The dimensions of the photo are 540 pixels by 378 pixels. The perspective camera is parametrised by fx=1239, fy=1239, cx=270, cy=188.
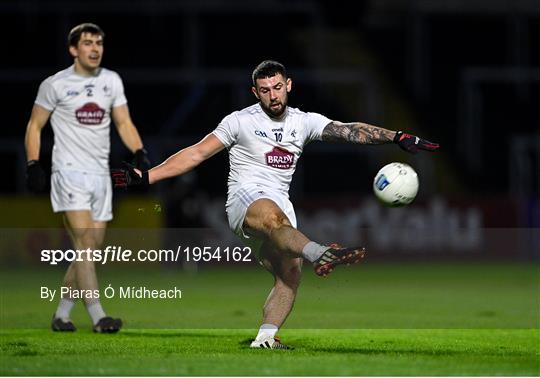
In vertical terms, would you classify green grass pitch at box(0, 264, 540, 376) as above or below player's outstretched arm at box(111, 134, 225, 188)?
Answer: below

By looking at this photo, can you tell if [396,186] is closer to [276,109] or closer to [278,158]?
[278,158]

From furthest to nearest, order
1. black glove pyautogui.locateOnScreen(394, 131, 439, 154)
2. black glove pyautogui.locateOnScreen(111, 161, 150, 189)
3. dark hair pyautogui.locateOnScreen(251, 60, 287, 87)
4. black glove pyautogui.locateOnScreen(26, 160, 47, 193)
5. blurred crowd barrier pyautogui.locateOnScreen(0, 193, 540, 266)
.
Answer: blurred crowd barrier pyautogui.locateOnScreen(0, 193, 540, 266)
black glove pyautogui.locateOnScreen(26, 160, 47, 193)
dark hair pyautogui.locateOnScreen(251, 60, 287, 87)
black glove pyautogui.locateOnScreen(111, 161, 150, 189)
black glove pyautogui.locateOnScreen(394, 131, 439, 154)

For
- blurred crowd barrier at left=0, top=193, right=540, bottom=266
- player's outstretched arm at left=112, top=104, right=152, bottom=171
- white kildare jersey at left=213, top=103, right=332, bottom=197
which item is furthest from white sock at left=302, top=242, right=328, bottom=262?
blurred crowd barrier at left=0, top=193, right=540, bottom=266

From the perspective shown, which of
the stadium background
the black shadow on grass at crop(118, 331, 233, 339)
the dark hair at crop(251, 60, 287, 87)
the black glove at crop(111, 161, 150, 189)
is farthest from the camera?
the stadium background

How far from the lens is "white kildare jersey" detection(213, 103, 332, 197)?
29.9 feet

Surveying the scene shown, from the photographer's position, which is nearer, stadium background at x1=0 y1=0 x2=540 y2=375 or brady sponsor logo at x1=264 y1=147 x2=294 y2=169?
brady sponsor logo at x1=264 y1=147 x2=294 y2=169

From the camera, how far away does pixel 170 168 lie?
9039 mm

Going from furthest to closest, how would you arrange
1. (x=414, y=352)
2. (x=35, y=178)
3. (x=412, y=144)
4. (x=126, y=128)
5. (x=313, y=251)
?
(x=126, y=128) < (x=35, y=178) < (x=414, y=352) < (x=412, y=144) < (x=313, y=251)

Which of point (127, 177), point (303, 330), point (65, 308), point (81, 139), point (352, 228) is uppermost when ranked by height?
point (81, 139)

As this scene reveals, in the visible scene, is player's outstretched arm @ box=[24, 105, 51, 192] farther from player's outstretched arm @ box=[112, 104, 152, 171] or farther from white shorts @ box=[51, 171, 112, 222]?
player's outstretched arm @ box=[112, 104, 152, 171]

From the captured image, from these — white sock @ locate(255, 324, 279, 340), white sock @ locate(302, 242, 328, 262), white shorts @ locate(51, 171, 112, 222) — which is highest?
white shorts @ locate(51, 171, 112, 222)

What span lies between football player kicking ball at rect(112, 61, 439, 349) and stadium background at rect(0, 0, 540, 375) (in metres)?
2.41

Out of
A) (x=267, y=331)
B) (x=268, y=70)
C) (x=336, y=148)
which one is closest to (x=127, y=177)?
(x=268, y=70)

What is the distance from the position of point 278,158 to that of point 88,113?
243cm
